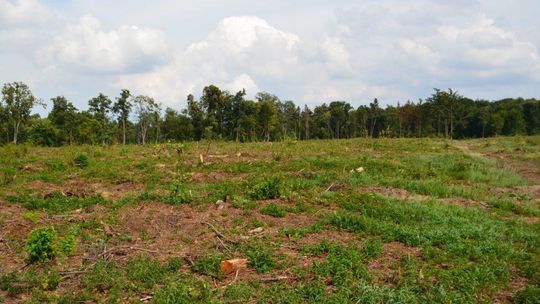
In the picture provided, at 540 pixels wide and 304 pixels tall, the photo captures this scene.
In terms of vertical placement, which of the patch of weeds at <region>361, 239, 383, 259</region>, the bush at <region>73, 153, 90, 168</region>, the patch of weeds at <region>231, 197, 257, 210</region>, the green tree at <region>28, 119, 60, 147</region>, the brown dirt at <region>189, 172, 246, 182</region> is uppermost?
the green tree at <region>28, 119, 60, 147</region>

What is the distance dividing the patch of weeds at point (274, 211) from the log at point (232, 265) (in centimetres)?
211

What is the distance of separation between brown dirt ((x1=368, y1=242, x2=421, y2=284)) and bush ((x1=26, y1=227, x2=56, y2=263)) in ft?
13.3

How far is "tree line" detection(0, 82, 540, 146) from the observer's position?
47156 millimetres

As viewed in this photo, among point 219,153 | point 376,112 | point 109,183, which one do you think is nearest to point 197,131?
Answer: point 376,112

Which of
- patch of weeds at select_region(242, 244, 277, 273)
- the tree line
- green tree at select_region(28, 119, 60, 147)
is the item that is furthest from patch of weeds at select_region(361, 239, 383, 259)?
green tree at select_region(28, 119, 60, 147)

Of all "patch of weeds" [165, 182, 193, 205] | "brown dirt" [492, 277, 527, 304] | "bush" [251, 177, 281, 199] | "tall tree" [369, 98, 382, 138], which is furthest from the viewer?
"tall tree" [369, 98, 382, 138]

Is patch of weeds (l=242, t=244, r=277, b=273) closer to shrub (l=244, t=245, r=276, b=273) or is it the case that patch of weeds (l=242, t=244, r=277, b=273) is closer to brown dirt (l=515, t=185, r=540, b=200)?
shrub (l=244, t=245, r=276, b=273)

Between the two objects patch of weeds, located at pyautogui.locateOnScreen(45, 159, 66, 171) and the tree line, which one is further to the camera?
the tree line

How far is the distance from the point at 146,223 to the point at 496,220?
5.92 m

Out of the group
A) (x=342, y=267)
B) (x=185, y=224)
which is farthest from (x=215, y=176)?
(x=342, y=267)

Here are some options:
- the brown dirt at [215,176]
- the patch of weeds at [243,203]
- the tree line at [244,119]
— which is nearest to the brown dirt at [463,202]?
the patch of weeds at [243,203]

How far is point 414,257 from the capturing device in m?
6.09

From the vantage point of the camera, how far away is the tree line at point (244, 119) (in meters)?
47.2

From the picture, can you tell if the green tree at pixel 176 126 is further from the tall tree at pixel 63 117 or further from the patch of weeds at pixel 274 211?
the patch of weeds at pixel 274 211
